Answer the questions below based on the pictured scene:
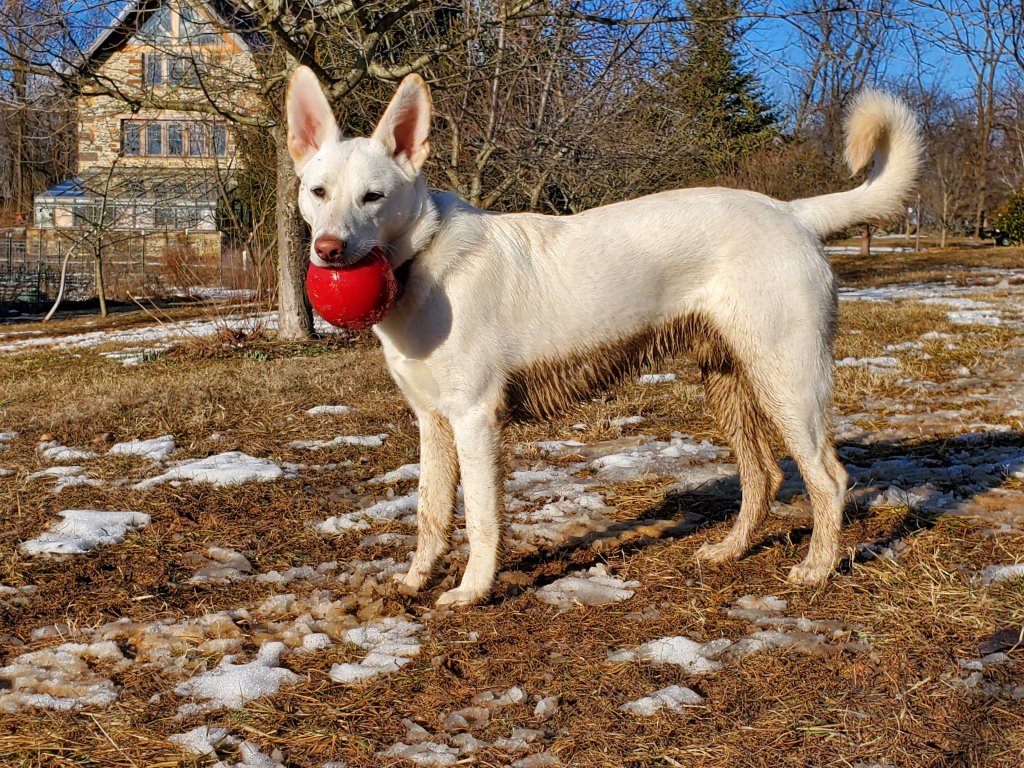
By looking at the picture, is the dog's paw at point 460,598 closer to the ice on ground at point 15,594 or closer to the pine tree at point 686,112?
the ice on ground at point 15,594

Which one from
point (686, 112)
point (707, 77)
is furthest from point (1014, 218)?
point (686, 112)

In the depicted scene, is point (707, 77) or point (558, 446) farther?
point (707, 77)

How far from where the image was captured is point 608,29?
10.1 metres

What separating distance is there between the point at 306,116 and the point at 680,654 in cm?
232

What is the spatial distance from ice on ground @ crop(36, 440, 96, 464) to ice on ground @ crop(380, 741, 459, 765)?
11.5 ft

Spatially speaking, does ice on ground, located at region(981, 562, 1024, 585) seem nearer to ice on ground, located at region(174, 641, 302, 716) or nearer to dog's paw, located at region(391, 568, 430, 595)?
dog's paw, located at region(391, 568, 430, 595)

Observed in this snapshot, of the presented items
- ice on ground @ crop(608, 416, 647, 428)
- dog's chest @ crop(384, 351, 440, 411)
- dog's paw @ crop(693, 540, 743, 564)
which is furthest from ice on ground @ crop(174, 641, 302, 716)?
ice on ground @ crop(608, 416, 647, 428)

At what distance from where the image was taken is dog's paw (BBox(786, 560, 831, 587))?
3.26 meters

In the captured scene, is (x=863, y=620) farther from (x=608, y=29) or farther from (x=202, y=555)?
(x=608, y=29)

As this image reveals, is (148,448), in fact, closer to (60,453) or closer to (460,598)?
(60,453)

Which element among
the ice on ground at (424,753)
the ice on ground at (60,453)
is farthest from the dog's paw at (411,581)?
the ice on ground at (60,453)

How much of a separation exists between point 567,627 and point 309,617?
882 mm

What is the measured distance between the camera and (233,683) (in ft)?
8.32

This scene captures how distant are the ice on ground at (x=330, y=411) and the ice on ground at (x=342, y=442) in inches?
22.5
